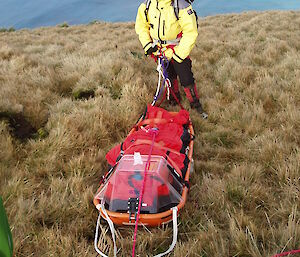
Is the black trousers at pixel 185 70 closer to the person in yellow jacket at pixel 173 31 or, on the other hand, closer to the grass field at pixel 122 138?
the person in yellow jacket at pixel 173 31

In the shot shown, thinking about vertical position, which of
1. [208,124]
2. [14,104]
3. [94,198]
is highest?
[14,104]

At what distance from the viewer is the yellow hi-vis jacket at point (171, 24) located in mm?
4215

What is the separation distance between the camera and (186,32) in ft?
14.1

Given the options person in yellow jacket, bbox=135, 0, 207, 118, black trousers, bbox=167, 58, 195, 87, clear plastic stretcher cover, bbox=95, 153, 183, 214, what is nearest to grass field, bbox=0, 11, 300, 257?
clear plastic stretcher cover, bbox=95, 153, 183, 214

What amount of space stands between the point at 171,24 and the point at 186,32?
27 centimetres

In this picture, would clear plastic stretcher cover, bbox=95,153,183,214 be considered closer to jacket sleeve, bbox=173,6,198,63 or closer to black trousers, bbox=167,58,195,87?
jacket sleeve, bbox=173,6,198,63

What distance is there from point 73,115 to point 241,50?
20.5ft

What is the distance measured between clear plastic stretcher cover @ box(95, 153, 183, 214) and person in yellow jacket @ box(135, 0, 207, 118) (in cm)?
229

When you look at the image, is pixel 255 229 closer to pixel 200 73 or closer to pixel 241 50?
pixel 200 73

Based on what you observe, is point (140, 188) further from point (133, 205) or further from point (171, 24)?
point (171, 24)

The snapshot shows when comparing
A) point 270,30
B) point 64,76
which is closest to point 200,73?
Result: point 64,76

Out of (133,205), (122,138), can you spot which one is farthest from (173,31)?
(133,205)

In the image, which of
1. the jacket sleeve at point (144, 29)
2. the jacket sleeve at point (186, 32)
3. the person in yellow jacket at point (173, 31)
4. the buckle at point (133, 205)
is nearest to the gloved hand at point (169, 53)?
the person in yellow jacket at point (173, 31)

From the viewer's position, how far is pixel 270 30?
38.3 ft
